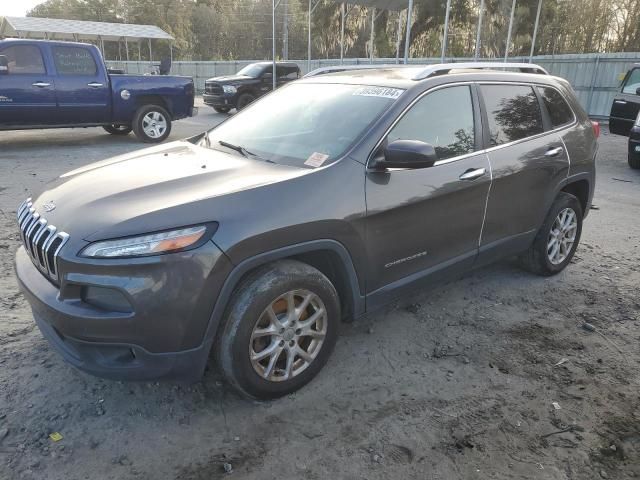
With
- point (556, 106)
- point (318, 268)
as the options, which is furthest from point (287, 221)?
point (556, 106)

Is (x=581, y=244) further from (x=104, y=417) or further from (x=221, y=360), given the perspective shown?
(x=104, y=417)

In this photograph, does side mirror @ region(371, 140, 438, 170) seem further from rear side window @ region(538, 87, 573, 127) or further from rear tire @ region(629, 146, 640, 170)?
rear tire @ region(629, 146, 640, 170)

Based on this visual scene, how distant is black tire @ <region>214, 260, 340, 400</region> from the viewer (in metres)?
2.55

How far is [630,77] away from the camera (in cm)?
1130

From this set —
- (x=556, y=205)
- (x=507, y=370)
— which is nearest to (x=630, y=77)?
(x=556, y=205)

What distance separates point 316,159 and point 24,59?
8.61m

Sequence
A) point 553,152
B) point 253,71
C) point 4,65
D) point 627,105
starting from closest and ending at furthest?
point 553,152 → point 4,65 → point 627,105 → point 253,71

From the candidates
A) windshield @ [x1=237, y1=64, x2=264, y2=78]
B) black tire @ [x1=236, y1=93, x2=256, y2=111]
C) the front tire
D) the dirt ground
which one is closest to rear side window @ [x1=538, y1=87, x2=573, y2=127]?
the dirt ground

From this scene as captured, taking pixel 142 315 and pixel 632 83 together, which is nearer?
pixel 142 315

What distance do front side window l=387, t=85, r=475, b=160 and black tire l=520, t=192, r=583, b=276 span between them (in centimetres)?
124

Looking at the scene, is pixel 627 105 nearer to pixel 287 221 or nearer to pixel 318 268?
pixel 318 268

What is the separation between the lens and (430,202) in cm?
325

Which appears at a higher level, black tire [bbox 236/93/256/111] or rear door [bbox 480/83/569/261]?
rear door [bbox 480/83/569/261]

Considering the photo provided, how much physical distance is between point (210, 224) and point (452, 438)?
1585 millimetres
